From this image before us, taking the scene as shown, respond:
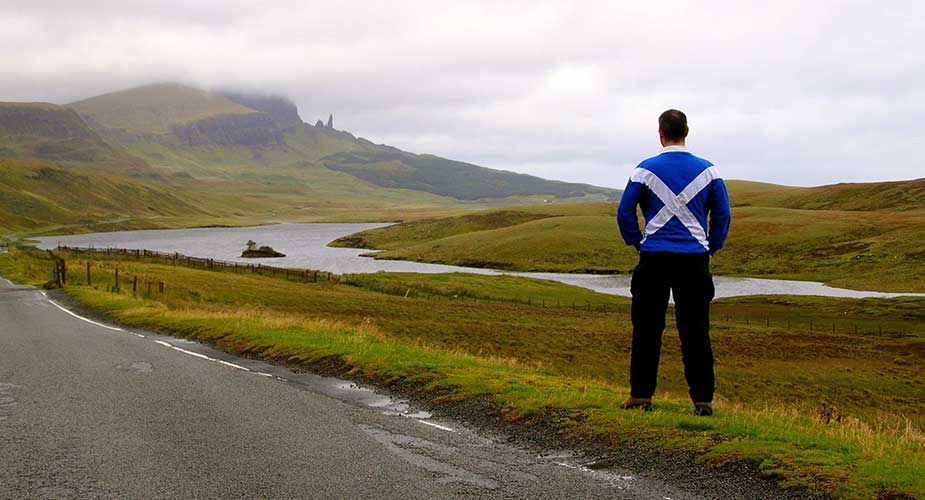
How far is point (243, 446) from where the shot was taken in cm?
959

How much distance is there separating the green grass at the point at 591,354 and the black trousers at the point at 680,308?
0.64m

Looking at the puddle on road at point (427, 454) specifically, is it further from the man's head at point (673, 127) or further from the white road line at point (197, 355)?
the white road line at point (197, 355)

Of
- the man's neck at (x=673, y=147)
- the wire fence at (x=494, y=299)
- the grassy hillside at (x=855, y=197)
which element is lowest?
the wire fence at (x=494, y=299)

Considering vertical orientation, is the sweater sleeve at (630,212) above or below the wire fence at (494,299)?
above

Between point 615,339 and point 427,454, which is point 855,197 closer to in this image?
point 615,339

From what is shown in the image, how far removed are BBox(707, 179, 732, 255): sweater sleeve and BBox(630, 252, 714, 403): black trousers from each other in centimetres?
26

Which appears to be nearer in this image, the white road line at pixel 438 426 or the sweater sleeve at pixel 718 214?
the sweater sleeve at pixel 718 214

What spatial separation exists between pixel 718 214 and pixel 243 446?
262 inches

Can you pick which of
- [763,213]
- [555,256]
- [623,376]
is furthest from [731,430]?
[763,213]

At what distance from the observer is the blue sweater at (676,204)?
993 cm

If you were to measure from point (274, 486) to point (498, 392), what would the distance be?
18.4ft

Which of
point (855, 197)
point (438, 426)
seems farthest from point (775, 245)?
point (438, 426)

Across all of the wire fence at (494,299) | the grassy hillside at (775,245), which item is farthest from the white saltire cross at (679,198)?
the grassy hillside at (775,245)

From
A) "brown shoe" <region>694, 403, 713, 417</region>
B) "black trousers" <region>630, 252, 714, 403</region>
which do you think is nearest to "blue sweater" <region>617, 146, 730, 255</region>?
"black trousers" <region>630, 252, 714, 403</region>
